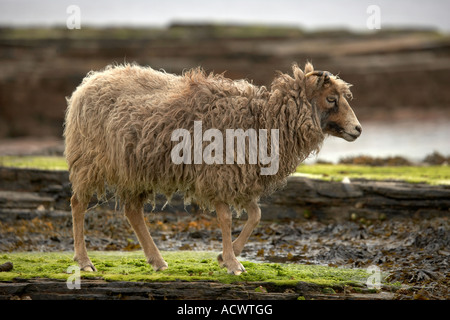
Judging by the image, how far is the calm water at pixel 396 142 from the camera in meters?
23.5

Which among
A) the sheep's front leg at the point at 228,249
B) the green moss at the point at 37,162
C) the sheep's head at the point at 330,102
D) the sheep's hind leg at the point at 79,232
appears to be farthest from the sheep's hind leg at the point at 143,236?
the green moss at the point at 37,162

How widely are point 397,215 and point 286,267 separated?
378cm

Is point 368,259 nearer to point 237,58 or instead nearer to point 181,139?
point 181,139

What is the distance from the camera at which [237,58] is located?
130 ft

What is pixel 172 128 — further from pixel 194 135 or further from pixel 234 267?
pixel 234 267

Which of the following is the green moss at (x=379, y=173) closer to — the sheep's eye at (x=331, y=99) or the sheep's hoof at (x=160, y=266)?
the sheep's eye at (x=331, y=99)

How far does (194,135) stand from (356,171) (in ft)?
22.8

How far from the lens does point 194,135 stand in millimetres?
8883

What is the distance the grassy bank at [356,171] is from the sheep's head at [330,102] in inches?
170

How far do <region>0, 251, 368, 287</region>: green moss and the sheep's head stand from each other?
1.88 metres

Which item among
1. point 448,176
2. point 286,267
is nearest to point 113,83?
point 286,267

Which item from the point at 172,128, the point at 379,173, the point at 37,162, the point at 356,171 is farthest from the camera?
the point at 37,162

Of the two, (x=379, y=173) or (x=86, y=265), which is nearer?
(x=86, y=265)

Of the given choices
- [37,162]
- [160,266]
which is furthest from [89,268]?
[37,162]
